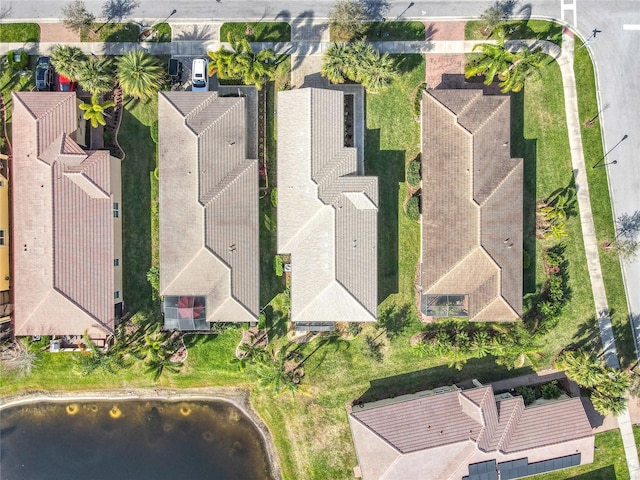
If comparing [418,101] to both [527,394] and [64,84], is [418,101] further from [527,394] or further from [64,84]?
[64,84]

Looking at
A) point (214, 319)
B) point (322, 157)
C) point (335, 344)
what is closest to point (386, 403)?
point (335, 344)

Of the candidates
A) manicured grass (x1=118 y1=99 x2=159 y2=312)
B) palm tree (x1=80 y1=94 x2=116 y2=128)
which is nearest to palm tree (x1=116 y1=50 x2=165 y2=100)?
manicured grass (x1=118 y1=99 x2=159 y2=312)

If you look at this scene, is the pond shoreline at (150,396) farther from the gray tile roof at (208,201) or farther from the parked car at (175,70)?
the parked car at (175,70)

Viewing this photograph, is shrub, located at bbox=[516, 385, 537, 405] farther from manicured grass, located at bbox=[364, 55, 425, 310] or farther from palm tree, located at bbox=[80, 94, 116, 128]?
palm tree, located at bbox=[80, 94, 116, 128]

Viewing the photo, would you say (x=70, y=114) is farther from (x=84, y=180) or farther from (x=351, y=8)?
(x=351, y=8)

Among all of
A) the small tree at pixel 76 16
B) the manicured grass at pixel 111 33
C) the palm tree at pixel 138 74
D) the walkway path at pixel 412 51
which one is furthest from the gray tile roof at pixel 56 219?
the walkway path at pixel 412 51

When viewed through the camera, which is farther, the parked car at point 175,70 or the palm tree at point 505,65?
the parked car at point 175,70

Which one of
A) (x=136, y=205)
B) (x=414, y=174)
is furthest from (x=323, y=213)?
(x=136, y=205)
